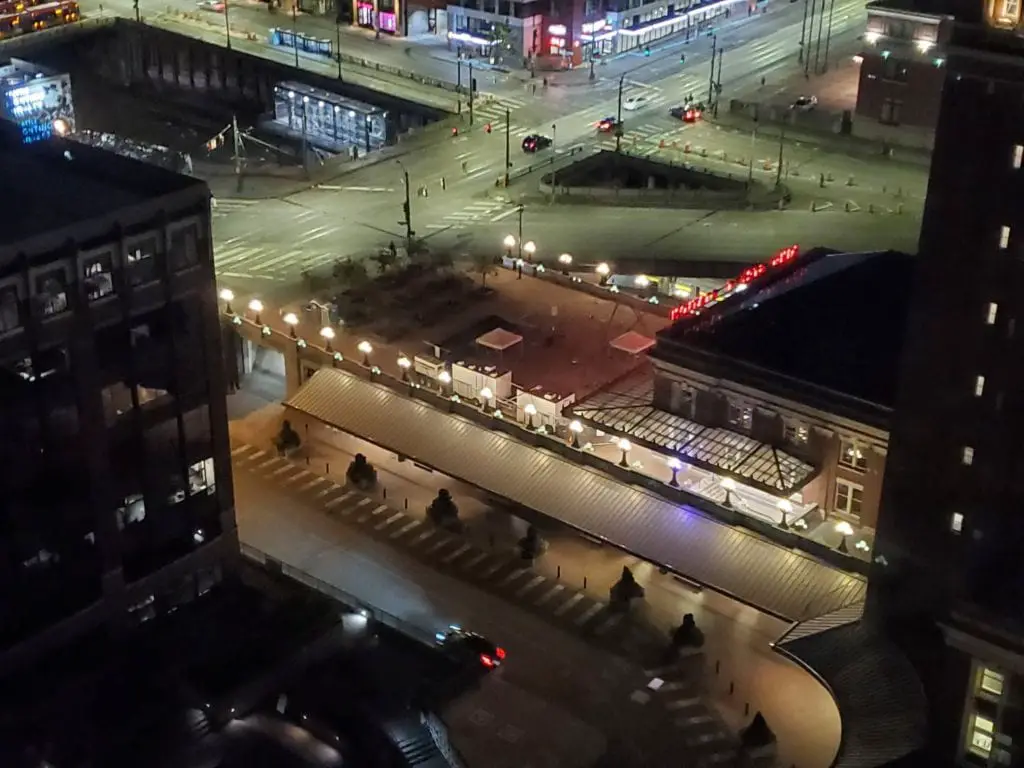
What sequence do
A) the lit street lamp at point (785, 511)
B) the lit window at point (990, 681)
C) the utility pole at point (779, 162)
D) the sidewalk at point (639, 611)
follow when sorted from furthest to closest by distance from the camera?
the utility pole at point (779, 162)
the lit street lamp at point (785, 511)
the sidewalk at point (639, 611)
the lit window at point (990, 681)

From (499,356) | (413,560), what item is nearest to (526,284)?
(499,356)

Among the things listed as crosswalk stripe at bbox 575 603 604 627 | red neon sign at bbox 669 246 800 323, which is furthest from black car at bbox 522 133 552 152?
crosswalk stripe at bbox 575 603 604 627

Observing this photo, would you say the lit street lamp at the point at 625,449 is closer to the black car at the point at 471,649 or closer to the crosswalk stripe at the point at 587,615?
the crosswalk stripe at the point at 587,615

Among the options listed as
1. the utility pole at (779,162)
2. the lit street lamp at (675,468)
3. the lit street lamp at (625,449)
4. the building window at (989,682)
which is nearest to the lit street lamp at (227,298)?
the lit street lamp at (625,449)

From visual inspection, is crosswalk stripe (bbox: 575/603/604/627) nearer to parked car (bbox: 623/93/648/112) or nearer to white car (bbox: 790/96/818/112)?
white car (bbox: 790/96/818/112)

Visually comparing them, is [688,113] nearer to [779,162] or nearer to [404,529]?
[779,162]

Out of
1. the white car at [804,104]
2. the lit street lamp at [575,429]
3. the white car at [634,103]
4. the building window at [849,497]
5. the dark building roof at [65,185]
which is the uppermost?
the dark building roof at [65,185]
